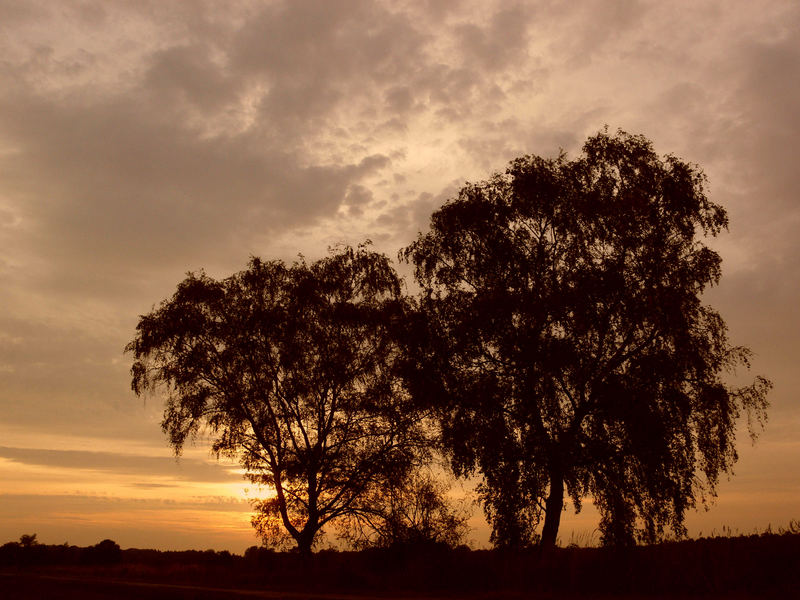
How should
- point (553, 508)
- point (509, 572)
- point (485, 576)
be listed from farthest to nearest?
point (553, 508)
point (485, 576)
point (509, 572)

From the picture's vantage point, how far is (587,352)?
82.1 feet

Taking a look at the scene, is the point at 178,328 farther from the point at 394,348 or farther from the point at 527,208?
the point at 527,208

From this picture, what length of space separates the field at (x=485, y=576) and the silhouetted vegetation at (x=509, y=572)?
3 cm

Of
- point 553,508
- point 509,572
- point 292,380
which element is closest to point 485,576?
point 509,572

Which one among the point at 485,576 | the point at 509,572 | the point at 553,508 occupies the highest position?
the point at 553,508

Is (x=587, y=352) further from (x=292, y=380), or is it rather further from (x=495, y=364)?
(x=292, y=380)

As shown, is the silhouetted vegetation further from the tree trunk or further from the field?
the tree trunk

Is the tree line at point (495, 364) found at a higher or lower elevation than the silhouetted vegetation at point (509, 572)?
higher

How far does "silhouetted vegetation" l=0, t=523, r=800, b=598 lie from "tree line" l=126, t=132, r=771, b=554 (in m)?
1.79

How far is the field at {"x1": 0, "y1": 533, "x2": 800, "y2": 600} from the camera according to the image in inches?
718

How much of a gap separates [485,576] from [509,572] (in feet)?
3.20

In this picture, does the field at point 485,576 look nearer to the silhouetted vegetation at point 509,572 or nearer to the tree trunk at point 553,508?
the silhouetted vegetation at point 509,572

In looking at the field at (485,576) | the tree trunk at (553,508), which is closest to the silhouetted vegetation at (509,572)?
the field at (485,576)

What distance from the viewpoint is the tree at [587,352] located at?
926 inches
